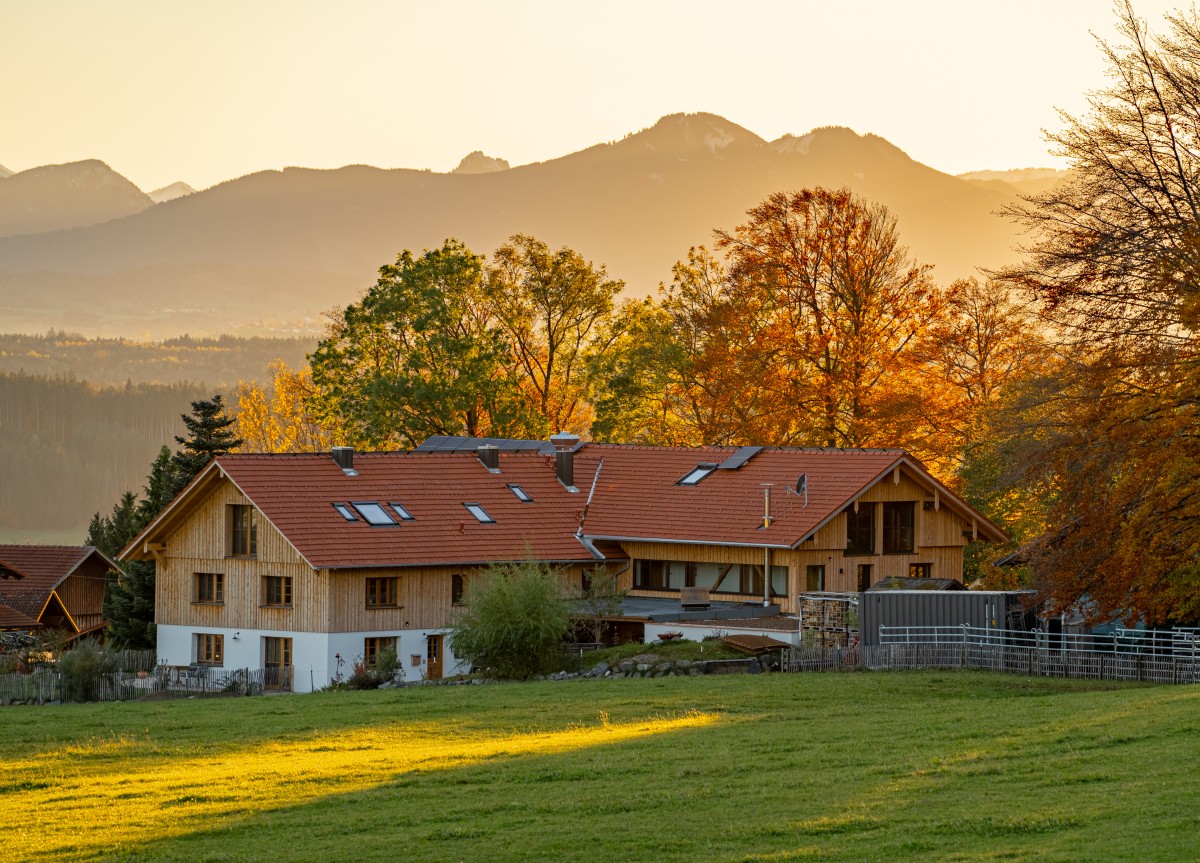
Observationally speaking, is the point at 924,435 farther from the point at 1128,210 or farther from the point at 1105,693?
the point at 1105,693

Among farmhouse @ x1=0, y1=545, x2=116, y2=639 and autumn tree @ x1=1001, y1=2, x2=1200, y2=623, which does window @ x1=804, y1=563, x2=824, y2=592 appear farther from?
farmhouse @ x1=0, y1=545, x2=116, y2=639

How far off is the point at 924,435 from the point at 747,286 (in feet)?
28.8

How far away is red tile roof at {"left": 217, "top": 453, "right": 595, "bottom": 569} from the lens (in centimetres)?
5228

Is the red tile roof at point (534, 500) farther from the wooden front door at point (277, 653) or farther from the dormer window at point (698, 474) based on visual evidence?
the wooden front door at point (277, 653)

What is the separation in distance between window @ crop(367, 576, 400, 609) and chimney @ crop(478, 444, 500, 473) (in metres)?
7.86

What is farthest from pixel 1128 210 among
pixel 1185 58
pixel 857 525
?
pixel 857 525

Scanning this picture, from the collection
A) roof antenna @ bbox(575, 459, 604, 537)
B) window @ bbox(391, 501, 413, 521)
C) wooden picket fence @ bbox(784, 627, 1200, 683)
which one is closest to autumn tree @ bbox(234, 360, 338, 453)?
roof antenna @ bbox(575, 459, 604, 537)

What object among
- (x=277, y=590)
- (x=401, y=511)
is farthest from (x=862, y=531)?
(x=277, y=590)

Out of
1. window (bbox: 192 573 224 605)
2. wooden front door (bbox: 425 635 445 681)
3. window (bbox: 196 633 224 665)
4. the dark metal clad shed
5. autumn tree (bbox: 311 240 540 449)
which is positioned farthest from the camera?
autumn tree (bbox: 311 240 540 449)

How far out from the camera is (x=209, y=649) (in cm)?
5478

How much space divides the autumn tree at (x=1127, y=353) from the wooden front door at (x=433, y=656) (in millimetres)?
20666

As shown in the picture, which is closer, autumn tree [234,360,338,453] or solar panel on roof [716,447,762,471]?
solar panel on roof [716,447,762,471]

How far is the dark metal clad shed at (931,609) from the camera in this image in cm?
4459

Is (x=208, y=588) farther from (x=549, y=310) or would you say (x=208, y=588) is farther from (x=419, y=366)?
(x=549, y=310)
